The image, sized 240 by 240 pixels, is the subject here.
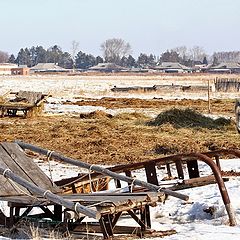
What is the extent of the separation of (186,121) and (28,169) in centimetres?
1421

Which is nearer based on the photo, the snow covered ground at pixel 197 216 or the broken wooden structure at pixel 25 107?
the snow covered ground at pixel 197 216

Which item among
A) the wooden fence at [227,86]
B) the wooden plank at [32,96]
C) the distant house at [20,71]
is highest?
the wooden plank at [32,96]

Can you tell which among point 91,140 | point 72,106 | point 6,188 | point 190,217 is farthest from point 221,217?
point 72,106

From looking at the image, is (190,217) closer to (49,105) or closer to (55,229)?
(55,229)

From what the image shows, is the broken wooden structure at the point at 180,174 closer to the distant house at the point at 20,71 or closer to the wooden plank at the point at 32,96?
the wooden plank at the point at 32,96

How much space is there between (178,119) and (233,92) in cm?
3226

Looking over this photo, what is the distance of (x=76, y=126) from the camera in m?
22.7

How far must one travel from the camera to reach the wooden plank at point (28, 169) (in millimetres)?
9391

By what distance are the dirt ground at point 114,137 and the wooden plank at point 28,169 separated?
562cm

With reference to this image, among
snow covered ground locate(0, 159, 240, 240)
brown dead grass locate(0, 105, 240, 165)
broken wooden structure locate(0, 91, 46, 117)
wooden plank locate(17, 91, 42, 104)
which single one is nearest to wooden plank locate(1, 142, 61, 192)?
snow covered ground locate(0, 159, 240, 240)

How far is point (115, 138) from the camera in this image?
758 inches

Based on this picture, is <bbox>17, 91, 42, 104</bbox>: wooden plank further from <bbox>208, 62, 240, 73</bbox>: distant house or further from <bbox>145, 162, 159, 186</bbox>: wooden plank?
<bbox>208, 62, 240, 73</bbox>: distant house

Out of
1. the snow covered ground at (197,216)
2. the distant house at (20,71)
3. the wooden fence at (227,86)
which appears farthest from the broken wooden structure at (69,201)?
the distant house at (20,71)

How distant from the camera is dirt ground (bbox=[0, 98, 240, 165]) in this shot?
54.6 feet
